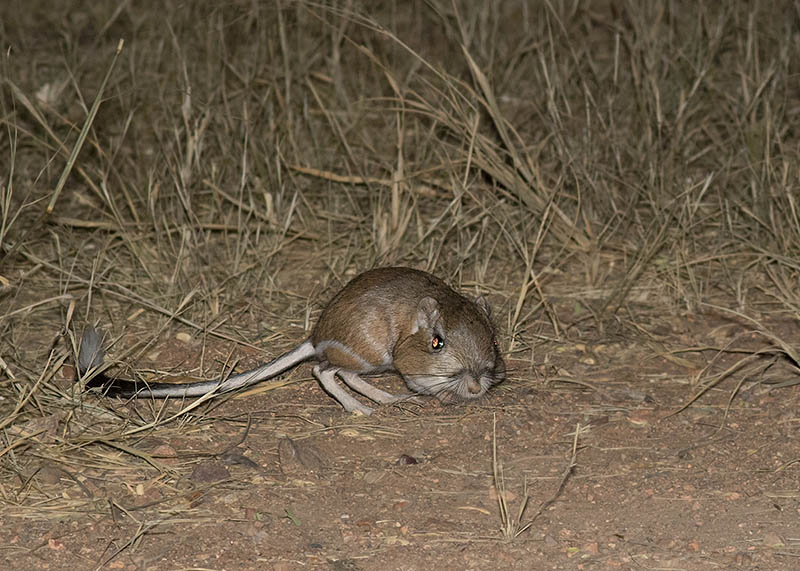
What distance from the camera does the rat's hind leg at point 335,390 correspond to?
4.36 metres

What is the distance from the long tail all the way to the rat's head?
22.8 inches

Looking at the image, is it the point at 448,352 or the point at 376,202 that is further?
the point at 376,202

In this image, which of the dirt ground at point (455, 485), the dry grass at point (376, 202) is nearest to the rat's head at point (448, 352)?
the dirt ground at point (455, 485)

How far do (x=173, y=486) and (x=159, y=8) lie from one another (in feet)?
18.1

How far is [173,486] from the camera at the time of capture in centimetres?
369

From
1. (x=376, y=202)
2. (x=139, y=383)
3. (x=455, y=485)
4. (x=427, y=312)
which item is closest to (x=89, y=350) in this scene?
(x=139, y=383)

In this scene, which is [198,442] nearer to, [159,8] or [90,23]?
[159,8]

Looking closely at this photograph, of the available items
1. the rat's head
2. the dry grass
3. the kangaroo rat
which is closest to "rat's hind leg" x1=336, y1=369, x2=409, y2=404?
the kangaroo rat

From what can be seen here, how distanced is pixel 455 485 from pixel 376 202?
240 centimetres

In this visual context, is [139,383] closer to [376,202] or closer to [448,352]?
[448,352]

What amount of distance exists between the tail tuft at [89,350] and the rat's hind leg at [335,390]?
2.89 feet

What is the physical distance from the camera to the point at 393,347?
173 inches

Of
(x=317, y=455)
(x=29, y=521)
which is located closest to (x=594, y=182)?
(x=317, y=455)

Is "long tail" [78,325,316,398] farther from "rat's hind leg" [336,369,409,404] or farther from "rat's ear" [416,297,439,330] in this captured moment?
"rat's ear" [416,297,439,330]
